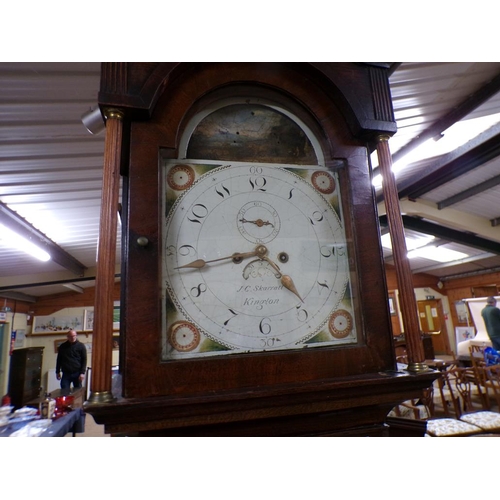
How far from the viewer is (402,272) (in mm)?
783

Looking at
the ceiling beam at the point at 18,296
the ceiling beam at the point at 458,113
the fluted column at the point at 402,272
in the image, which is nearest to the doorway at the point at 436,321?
the ceiling beam at the point at 458,113

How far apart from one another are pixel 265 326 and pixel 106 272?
333 millimetres

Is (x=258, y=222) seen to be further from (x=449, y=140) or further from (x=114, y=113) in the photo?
(x=449, y=140)

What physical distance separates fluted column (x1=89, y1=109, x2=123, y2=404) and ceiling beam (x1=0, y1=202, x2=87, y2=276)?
11.0ft

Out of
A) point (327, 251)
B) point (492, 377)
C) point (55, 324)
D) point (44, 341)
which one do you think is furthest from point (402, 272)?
point (44, 341)

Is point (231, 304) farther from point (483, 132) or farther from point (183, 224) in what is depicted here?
point (483, 132)

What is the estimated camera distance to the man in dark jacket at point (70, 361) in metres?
5.66

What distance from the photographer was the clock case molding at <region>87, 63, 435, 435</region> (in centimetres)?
62

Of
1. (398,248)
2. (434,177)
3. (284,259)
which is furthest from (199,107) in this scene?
(434,177)

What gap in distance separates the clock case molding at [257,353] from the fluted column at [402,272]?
36 millimetres

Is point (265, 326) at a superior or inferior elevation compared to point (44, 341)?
inferior

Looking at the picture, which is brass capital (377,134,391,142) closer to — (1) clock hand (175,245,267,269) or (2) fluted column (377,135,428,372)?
(2) fluted column (377,135,428,372)

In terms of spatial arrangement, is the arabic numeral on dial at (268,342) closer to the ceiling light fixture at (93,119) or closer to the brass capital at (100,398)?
the brass capital at (100,398)

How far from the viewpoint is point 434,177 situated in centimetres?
484
